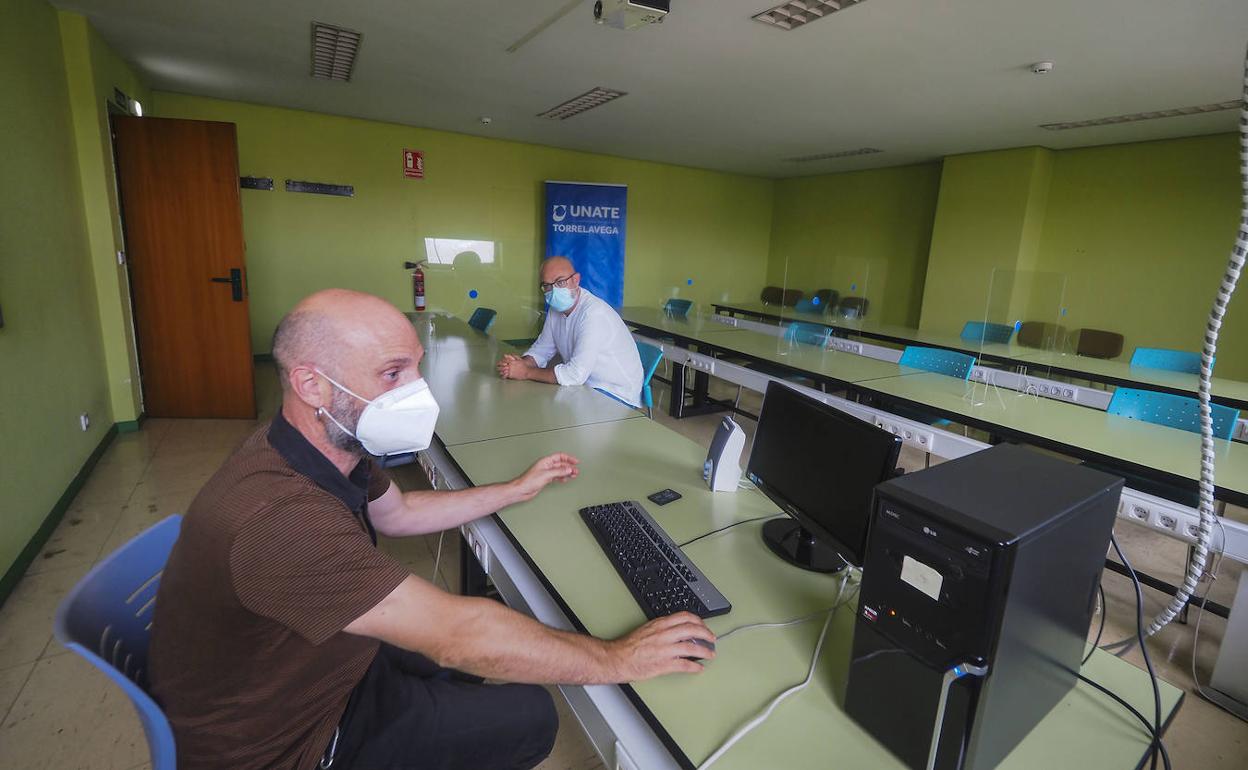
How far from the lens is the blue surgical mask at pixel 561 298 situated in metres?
2.91

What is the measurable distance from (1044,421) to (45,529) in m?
4.46

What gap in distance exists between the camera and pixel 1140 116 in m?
4.55

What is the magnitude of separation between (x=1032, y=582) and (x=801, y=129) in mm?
5768

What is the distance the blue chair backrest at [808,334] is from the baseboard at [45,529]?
429 centimetres

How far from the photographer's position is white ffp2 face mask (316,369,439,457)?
1104 mm

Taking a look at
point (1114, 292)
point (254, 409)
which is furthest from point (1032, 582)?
point (1114, 292)

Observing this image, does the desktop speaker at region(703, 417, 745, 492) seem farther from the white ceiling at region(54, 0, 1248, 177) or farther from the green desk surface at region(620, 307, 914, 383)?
the white ceiling at region(54, 0, 1248, 177)

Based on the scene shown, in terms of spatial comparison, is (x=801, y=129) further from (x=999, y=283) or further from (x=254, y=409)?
(x=254, y=409)

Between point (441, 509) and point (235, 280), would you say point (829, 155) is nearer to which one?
point (235, 280)

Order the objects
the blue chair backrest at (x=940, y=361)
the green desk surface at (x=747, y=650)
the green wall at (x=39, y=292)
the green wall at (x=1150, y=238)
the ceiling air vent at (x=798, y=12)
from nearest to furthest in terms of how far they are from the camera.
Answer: the green desk surface at (x=747, y=650) → the green wall at (x=39, y=292) → the ceiling air vent at (x=798, y=12) → the blue chair backrest at (x=940, y=361) → the green wall at (x=1150, y=238)

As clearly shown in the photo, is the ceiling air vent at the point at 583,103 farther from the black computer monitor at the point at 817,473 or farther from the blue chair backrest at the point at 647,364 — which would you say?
the black computer monitor at the point at 817,473

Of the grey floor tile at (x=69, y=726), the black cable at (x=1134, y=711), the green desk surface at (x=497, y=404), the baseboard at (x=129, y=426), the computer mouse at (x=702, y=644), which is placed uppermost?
the green desk surface at (x=497, y=404)

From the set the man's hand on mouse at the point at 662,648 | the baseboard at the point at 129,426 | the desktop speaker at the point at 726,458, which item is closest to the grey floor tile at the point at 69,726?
the man's hand on mouse at the point at 662,648

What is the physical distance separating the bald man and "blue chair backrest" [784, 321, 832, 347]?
11.5 ft
